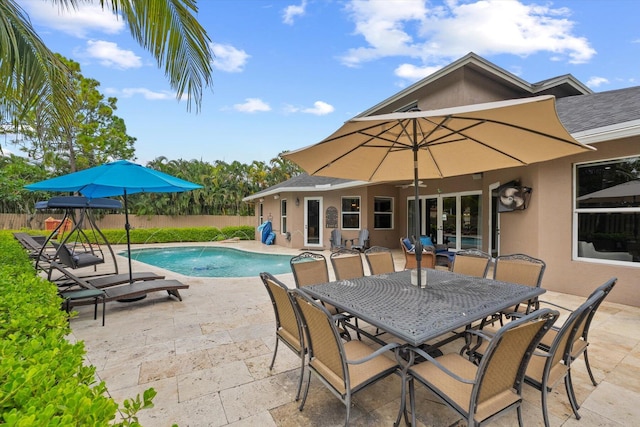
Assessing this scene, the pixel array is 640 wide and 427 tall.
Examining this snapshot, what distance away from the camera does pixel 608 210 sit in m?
5.00

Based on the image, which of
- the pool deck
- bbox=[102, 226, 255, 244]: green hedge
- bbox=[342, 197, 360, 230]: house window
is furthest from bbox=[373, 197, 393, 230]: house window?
bbox=[102, 226, 255, 244]: green hedge

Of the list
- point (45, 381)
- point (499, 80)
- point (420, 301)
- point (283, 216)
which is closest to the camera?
point (45, 381)

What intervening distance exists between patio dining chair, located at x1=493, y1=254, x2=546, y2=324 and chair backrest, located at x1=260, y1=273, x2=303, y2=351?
2416mm

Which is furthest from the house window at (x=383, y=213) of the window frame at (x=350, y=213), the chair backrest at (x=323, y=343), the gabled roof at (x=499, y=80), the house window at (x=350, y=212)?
the chair backrest at (x=323, y=343)

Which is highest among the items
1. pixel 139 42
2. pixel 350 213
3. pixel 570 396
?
pixel 139 42

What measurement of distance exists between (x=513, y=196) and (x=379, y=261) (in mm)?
4015

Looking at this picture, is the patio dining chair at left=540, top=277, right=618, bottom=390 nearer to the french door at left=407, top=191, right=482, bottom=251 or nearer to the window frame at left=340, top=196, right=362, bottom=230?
the french door at left=407, top=191, right=482, bottom=251

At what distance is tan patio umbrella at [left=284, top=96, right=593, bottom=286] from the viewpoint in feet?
7.75

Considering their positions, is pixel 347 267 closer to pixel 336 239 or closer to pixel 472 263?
pixel 472 263

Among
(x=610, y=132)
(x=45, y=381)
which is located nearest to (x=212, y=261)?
(x=45, y=381)

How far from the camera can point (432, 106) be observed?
918 cm

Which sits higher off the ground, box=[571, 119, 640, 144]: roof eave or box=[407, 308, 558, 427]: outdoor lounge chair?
box=[571, 119, 640, 144]: roof eave

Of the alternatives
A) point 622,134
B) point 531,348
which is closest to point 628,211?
point 622,134

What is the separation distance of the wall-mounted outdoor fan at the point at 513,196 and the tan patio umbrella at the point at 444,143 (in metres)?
2.88
